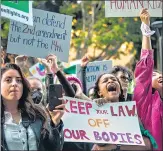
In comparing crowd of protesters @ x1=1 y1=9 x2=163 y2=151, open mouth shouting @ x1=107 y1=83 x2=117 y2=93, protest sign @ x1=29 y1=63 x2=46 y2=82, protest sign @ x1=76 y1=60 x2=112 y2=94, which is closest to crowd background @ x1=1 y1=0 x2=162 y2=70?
protest sign @ x1=29 y1=63 x2=46 y2=82

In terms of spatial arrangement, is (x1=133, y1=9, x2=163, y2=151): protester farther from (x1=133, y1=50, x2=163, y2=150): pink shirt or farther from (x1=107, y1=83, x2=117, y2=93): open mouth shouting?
(x1=107, y1=83, x2=117, y2=93): open mouth shouting

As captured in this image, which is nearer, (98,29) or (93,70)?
(93,70)

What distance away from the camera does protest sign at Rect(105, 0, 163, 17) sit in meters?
6.79

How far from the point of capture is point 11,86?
16.0 feet

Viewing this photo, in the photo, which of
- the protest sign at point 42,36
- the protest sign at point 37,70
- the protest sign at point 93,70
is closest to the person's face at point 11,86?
the protest sign at point 42,36

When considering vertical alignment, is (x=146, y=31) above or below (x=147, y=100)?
above

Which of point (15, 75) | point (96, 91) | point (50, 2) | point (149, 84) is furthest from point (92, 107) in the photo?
point (50, 2)

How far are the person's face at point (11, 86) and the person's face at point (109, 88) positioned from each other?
3.10 ft

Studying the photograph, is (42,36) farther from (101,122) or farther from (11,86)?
(11,86)

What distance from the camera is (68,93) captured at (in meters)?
6.10

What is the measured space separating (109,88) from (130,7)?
144 cm

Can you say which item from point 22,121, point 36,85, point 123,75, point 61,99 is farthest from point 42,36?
point 22,121

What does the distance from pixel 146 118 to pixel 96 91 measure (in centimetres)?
46

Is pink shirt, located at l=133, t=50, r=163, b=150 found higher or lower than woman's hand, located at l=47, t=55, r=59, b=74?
lower
